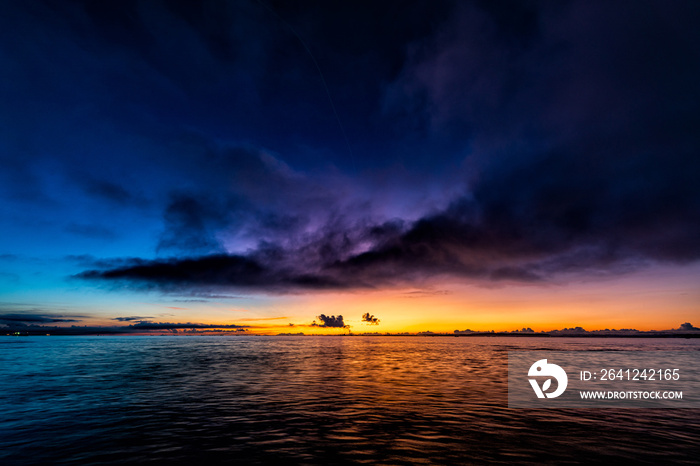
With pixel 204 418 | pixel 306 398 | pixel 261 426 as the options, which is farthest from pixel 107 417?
pixel 306 398

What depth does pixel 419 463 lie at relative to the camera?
1234cm

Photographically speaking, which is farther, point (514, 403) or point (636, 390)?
point (636, 390)

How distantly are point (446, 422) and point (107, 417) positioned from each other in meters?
19.0

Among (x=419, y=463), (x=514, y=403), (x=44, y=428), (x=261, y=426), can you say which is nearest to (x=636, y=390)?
(x=514, y=403)

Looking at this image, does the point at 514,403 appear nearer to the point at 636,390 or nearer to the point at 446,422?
the point at 446,422

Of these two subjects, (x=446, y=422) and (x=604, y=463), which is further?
(x=446, y=422)

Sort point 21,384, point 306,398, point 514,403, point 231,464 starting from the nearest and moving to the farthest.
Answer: point 231,464, point 514,403, point 306,398, point 21,384

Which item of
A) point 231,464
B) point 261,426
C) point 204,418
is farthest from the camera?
point 204,418

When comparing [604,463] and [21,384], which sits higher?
[604,463]

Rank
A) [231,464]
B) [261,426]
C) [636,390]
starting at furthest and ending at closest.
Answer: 1. [636,390]
2. [261,426]
3. [231,464]

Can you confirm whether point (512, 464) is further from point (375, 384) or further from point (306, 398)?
point (375, 384)

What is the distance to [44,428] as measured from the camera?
17562mm

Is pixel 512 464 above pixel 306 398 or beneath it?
above

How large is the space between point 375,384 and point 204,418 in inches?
702
